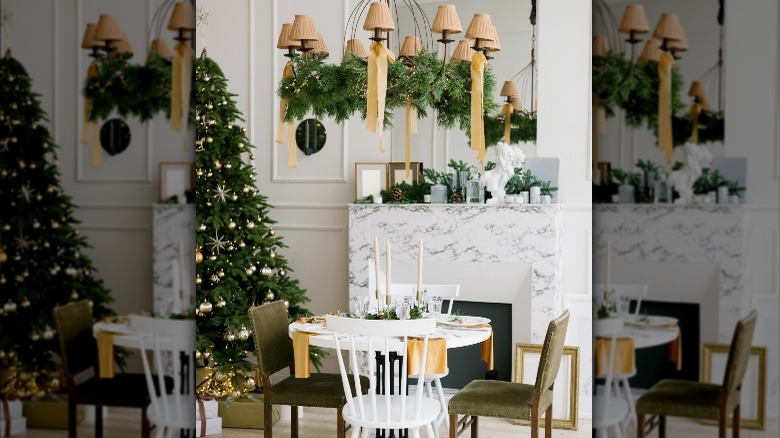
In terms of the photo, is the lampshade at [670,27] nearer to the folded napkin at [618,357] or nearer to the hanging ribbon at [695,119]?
the hanging ribbon at [695,119]

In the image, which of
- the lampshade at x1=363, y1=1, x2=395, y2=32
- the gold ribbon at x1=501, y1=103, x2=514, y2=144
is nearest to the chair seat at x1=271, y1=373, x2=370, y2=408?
A: the lampshade at x1=363, y1=1, x2=395, y2=32

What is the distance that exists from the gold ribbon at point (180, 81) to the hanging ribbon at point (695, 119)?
47cm

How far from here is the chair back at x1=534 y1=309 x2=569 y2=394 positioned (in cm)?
361

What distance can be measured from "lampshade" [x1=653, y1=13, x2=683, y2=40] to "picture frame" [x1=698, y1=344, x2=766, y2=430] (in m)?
0.30

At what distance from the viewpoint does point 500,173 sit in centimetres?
545

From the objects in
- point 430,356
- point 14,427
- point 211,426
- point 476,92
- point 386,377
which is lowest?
point 211,426

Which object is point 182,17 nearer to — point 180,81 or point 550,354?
point 180,81

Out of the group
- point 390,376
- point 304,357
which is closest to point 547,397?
point 390,376

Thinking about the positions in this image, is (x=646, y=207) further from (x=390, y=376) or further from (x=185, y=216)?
(x=390, y=376)

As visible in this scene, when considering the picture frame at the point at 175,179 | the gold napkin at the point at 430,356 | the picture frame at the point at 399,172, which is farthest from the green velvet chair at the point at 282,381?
the picture frame at the point at 175,179

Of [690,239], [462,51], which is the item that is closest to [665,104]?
[690,239]

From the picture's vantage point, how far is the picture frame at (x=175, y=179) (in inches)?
25.8

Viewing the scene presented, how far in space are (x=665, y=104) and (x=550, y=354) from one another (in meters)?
3.02

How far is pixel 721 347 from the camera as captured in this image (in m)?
0.74
